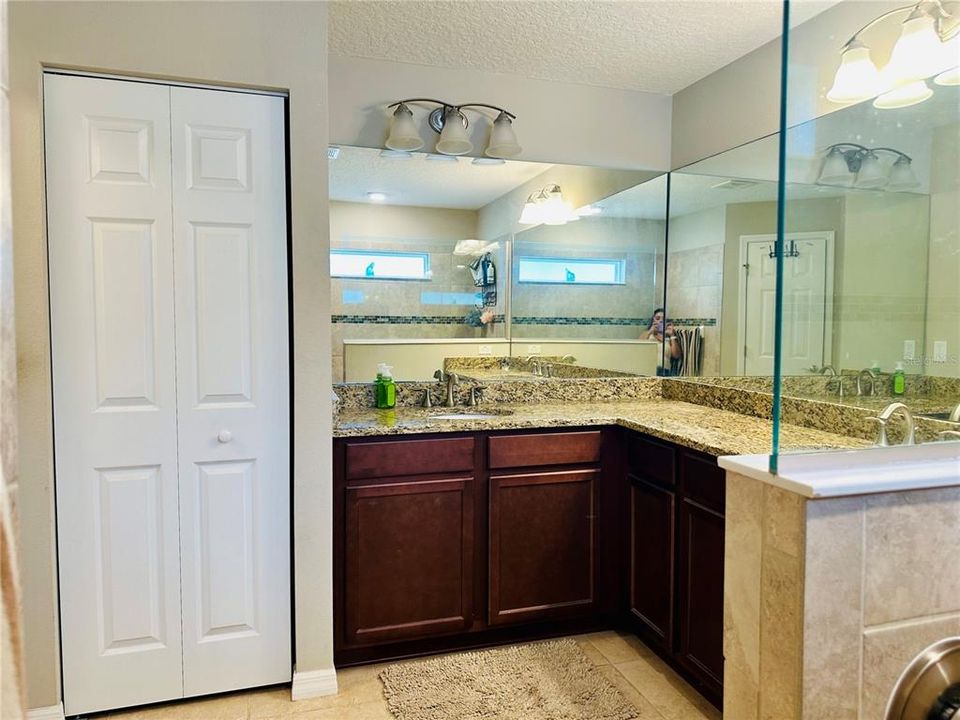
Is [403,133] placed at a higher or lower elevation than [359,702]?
higher

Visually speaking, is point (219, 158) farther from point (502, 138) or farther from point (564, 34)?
point (564, 34)

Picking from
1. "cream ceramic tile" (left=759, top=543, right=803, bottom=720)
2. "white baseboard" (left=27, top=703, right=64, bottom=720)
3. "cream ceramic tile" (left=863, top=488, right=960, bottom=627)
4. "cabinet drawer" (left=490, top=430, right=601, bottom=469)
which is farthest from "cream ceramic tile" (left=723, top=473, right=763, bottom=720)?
"white baseboard" (left=27, top=703, right=64, bottom=720)

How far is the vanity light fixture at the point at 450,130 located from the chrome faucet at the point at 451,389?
1032 mm

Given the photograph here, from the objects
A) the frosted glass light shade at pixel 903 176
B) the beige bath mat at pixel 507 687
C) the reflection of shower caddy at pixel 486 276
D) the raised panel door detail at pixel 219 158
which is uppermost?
the raised panel door detail at pixel 219 158

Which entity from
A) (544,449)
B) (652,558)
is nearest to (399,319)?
(544,449)

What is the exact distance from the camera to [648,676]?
2330mm

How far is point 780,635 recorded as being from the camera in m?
0.98

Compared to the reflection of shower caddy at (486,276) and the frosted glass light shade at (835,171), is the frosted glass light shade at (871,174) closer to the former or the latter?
the frosted glass light shade at (835,171)

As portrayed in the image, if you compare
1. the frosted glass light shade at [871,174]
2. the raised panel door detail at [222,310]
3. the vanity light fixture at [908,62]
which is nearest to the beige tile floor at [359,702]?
the raised panel door detail at [222,310]

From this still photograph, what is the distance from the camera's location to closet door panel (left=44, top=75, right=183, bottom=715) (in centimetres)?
195

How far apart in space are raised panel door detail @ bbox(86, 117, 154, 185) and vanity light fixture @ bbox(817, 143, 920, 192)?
1993 millimetres

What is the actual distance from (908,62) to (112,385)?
2.51 m

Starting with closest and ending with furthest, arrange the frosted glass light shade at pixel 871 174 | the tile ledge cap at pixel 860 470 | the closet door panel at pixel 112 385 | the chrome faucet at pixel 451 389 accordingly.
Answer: the tile ledge cap at pixel 860 470
the frosted glass light shade at pixel 871 174
the closet door panel at pixel 112 385
the chrome faucet at pixel 451 389

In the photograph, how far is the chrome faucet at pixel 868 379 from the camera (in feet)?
5.54
